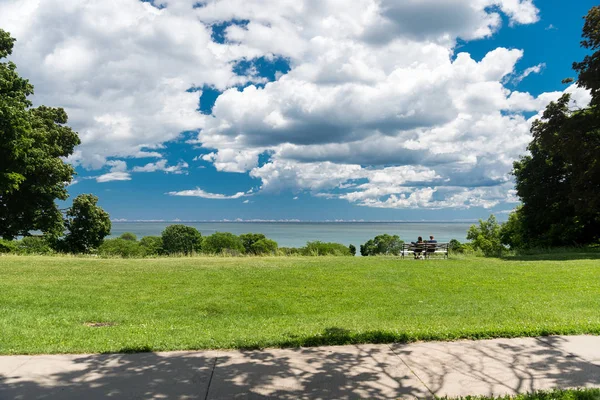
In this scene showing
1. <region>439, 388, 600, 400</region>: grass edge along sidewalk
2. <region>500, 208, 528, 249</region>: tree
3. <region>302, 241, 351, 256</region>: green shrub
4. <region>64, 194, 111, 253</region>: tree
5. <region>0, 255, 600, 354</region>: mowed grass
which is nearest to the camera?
<region>439, 388, 600, 400</region>: grass edge along sidewalk

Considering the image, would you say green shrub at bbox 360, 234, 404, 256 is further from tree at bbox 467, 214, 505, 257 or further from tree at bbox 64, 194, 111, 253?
tree at bbox 64, 194, 111, 253

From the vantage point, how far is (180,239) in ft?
266

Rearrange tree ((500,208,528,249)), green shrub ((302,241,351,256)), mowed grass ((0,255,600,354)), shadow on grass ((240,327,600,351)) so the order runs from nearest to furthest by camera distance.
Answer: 1. shadow on grass ((240,327,600,351))
2. mowed grass ((0,255,600,354))
3. green shrub ((302,241,351,256))
4. tree ((500,208,528,249))

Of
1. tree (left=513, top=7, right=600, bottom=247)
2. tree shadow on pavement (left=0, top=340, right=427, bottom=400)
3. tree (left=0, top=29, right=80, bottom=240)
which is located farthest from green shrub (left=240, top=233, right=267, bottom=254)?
tree shadow on pavement (left=0, top=340, right=427, bottom=400)

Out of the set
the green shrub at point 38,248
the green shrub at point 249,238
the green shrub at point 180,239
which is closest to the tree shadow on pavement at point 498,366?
the green shrub at point 38,248

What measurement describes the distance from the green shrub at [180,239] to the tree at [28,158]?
155ft

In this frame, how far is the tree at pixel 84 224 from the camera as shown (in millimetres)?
40844

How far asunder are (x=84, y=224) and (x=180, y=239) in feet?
132

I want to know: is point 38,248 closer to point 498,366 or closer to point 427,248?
point 427,248

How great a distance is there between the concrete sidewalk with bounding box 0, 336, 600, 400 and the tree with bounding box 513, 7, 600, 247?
2040 cm

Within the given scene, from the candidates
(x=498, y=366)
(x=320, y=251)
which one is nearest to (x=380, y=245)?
(x=320, y=251)

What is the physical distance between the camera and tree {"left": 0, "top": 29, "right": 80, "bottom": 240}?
22641 mm

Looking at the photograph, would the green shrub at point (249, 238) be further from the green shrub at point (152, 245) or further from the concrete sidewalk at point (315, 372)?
the concrete sidewalk at point (315, 372)

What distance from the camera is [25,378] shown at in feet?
15.4
